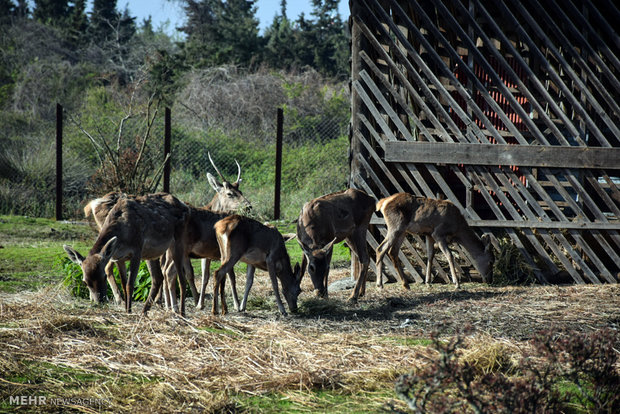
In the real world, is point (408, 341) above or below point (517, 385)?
below

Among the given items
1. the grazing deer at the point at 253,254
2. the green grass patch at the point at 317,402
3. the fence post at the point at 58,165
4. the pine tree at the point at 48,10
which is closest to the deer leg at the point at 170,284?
the grazing deer at the point at 253,254

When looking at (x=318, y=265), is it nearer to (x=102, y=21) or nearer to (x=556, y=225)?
(x=556, y=225)

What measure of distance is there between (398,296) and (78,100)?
86.2ft

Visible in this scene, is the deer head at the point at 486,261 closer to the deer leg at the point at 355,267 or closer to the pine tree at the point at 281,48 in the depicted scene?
the deer leg at the point at 355,267

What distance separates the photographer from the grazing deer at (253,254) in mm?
8727

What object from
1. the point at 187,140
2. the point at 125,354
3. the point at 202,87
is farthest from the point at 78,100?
the point at 125,354

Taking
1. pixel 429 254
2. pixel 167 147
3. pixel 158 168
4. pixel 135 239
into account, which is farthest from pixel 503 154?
pixel 158 168

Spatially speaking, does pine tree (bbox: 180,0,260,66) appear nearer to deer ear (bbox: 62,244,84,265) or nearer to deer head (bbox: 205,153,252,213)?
deer head (bbox: 205,153,252,213)

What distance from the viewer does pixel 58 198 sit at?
1572cm

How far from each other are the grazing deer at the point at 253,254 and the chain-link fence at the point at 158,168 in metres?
6.82

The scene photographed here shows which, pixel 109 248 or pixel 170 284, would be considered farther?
pixel 170 284

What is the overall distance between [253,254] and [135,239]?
1.57m

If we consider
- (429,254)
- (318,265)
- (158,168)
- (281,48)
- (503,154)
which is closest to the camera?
(318,265)

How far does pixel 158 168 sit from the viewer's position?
17453mm
